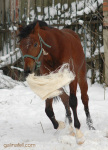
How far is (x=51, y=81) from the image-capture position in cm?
357

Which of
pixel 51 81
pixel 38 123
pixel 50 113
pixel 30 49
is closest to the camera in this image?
pixel 30 49

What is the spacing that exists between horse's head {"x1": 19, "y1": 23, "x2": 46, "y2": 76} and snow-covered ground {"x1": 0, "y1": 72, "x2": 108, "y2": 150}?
1118 mm

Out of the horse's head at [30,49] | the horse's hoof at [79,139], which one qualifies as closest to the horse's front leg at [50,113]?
the horse's hoof at [79,139]

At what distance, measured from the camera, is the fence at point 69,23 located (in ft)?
23.5

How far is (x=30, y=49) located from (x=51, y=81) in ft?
1.79

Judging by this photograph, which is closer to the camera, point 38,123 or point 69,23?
point 38,123

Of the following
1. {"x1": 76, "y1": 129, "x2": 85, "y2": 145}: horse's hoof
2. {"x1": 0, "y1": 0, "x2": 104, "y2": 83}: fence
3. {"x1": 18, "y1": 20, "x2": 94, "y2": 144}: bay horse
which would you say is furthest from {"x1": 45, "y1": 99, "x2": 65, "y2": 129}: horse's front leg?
{"x1": 0, "y1": 0, "x2": 104, "y2": 83}: fence

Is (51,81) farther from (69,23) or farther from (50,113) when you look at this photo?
(69,23)

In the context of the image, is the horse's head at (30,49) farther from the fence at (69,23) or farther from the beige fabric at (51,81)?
the fence at (69,23)

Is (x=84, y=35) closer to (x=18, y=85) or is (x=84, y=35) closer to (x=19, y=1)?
(x=18, y=85)

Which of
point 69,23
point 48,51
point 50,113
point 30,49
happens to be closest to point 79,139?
point 50,113

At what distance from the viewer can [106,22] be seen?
6.50 meters

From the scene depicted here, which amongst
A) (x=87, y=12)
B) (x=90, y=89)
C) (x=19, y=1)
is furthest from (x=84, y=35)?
(x=19, y=1)

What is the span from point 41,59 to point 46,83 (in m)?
0.33
